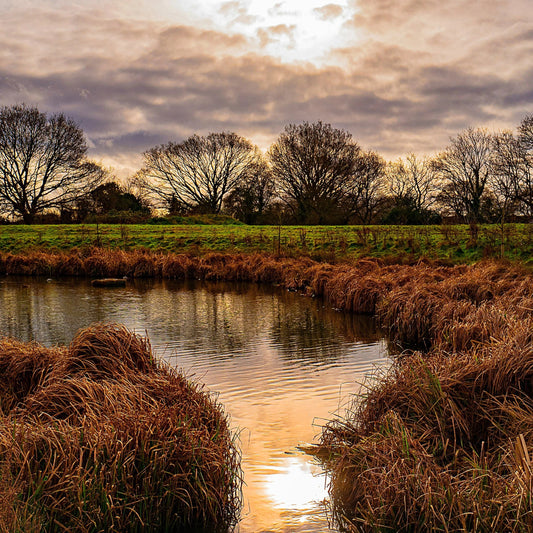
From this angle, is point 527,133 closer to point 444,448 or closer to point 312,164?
point 312,164

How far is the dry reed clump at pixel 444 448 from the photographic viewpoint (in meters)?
4.00

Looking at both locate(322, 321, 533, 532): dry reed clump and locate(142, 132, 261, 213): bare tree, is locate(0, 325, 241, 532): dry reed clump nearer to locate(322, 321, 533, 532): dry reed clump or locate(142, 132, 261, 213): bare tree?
locate(322, 321, 533, 532): dry reed clump

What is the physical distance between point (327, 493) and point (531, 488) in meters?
1.87

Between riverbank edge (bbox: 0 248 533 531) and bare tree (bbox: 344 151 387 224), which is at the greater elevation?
bare tree (bbox: 344 151 387 224)

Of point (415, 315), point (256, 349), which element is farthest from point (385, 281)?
point (256, 349)

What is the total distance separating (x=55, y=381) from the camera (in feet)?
21.4

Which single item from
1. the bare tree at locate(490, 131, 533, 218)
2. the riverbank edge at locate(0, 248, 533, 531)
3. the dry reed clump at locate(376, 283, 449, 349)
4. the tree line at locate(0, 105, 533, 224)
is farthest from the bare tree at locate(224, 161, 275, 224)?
the riverbank edge at locate(0, 248, 533, 531)

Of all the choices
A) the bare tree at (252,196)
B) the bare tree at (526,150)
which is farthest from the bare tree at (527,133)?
the bare tree at (252,196)

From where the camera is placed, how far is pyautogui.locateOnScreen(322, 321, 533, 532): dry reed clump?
3996 millimetres

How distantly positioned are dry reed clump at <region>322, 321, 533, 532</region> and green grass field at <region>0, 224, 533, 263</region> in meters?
15.6

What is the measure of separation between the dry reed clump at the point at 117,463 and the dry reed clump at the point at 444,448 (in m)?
1.12

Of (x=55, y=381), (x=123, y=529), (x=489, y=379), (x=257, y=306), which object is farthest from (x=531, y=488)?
(x=257, y=306)

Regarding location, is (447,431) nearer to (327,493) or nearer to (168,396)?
(327,493)

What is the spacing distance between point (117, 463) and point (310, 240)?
26.1 meters
